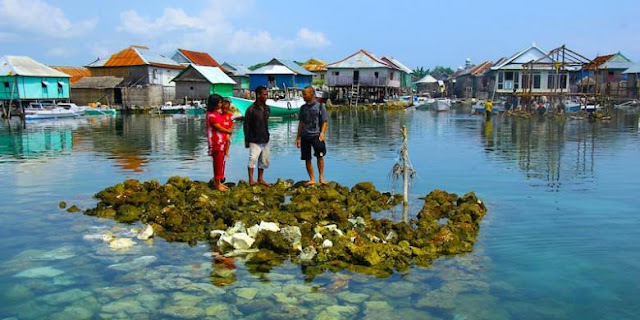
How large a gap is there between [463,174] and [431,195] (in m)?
4.46

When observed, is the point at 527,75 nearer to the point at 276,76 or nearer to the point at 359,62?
the point at 359,62

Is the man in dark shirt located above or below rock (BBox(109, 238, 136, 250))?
above

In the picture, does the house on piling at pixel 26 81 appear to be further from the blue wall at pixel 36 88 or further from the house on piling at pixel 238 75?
the house on piling at pixel 238 75

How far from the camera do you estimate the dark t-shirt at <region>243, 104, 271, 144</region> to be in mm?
10430

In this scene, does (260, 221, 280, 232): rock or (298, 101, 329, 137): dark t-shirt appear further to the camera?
(298, 101, 329, 137): dark t-shirt

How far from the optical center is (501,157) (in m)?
18.1

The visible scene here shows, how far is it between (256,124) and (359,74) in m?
52.1

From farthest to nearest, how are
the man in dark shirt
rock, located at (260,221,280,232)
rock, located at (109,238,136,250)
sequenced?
the man in dark shirt → rock, located at (260,221,280,232) → rock, located at (109,238,136,250)

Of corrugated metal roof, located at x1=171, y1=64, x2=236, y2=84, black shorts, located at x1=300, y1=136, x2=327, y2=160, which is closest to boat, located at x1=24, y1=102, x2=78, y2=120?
corrugated metal roof, located at x1=171, y1=64, x2=236, y2=84

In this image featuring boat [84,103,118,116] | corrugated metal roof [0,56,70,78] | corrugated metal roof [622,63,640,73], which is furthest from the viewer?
corrugated metal roof [622,63,640,73]

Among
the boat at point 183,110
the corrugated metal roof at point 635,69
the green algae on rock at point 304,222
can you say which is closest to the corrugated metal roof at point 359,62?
the boat at point 183,110

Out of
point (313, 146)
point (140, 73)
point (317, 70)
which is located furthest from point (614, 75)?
point (313, 146)

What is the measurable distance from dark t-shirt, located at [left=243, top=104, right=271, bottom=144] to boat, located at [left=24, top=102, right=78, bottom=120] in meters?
36.9

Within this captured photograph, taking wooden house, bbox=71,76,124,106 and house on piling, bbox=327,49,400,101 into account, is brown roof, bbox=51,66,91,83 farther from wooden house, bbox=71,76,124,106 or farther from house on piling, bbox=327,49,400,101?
house on piling, bbox=327,49,400,101
